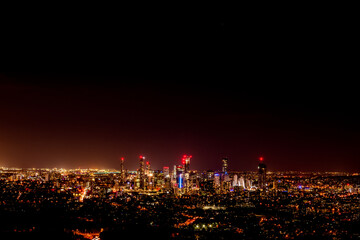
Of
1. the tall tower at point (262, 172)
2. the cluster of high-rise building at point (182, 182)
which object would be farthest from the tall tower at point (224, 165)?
the tall tower at point (262, 172)

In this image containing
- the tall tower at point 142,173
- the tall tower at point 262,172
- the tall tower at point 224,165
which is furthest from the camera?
the tall tower at point 224,165

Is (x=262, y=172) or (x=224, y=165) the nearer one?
(x=262, y=172)

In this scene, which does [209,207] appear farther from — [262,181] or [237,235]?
[262,181]

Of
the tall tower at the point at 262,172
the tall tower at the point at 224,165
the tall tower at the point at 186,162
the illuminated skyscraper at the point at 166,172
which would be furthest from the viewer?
the tall tower at the point at 224,165

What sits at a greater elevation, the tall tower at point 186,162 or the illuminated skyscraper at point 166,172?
the tall tower at point 186,162

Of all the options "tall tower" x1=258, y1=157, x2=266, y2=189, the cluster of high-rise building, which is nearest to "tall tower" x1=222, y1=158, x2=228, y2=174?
the cluster of high-rise building

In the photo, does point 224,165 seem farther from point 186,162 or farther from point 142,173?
point 142,173

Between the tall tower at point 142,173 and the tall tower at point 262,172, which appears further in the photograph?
the tall tower at point 262,172

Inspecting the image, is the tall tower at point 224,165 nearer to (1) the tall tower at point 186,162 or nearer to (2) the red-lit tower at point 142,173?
(1) the tall tower at point 186,162

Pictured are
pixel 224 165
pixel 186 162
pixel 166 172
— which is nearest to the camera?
pixel 186 162

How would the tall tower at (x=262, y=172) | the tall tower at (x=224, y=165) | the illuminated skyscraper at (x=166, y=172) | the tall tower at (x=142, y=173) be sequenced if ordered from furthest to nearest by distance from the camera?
the tall tower at (x=224, y=165) → the illuminated skyscraper at (x=166, y=172) → the tall tower at (x=262, y=172) → the tall tower at (x=142, y=173)

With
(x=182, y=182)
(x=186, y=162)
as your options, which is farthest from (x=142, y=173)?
(x=186, y=162)

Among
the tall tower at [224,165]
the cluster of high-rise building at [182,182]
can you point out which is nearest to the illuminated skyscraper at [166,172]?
the cluster of high-rise building at [182,182]
